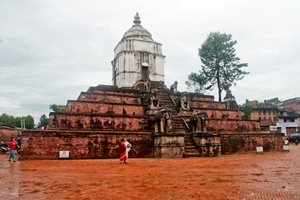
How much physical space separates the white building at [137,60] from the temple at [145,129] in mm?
A: 1674

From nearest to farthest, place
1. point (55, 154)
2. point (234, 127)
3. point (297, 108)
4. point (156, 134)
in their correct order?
point (55, 154), point (156, 134), point (234, 127), point (297, 108)

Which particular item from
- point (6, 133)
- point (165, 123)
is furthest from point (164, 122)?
point (6, 133)

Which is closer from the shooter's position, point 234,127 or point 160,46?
point 234,127

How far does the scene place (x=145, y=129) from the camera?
58.8 ft

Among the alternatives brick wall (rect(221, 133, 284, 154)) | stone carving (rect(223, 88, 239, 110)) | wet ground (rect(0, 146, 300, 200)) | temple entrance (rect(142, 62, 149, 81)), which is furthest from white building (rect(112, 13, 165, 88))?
wet ground (rect(0, 146, 300, 200))

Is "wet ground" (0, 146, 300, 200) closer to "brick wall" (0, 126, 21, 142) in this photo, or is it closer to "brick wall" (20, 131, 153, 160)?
"brick wall" (20, 131, 153, 160)

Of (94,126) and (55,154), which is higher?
(94,126)

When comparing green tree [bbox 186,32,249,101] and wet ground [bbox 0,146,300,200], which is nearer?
wet ground [bbox 0,146,300,200]

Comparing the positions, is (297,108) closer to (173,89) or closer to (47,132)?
(173,89)

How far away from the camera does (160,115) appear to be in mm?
15703

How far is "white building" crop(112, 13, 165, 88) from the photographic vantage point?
1127 inches

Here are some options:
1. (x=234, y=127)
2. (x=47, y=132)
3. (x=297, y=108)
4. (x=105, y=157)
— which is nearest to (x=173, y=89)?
(x=234, y=127)

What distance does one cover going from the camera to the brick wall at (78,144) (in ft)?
42.9

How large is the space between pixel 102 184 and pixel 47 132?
7769 mm
